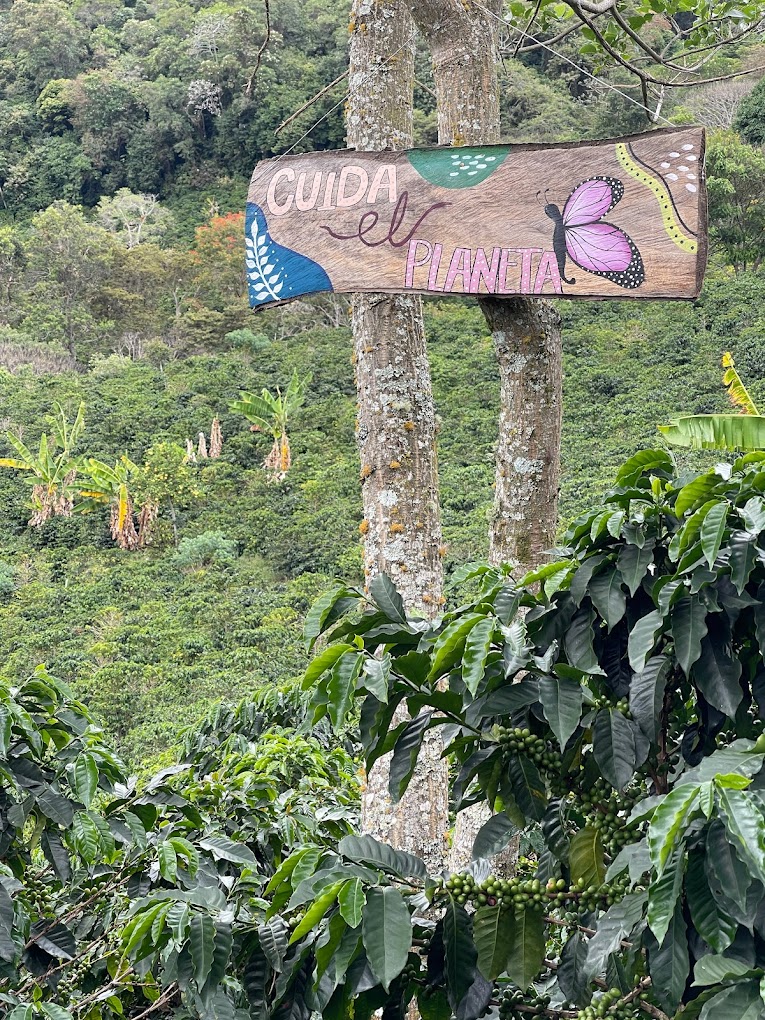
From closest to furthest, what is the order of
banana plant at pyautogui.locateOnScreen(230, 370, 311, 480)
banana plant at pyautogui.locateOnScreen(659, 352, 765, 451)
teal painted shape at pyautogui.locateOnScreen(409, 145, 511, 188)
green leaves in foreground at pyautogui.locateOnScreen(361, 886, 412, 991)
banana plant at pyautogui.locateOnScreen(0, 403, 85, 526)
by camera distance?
green leaves in foreground at pyautogui.locateOnScreen(361, 886, 412, 991)
banana plant at pyautogui.locateOnScreen(659, 352, 765, 451)
teal painted shape at pyautogui.locateOnScreen(409, 145, 511, 188)
banana plant at pyautogui.locateOnScreen(0, 403, 85, 526)
banana plant at pyautogui.locateOnScreen(230, 370, 311, 480)

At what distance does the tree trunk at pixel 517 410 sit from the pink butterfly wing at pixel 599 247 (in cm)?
28

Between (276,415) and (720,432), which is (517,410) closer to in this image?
(720,432)

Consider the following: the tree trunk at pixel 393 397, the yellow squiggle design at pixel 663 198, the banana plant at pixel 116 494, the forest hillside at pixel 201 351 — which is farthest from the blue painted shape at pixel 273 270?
the banana plant at pixel 116 494

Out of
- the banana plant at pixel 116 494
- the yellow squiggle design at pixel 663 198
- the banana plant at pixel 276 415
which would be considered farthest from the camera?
the banana plant at pixel 276 415

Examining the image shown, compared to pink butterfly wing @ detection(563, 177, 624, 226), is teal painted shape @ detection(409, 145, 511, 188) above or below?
above

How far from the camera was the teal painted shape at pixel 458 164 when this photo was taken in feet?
5.52

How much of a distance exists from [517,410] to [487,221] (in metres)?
0.42

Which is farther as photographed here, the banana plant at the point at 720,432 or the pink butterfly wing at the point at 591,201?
the pink butterfly wing at the point at 591,201

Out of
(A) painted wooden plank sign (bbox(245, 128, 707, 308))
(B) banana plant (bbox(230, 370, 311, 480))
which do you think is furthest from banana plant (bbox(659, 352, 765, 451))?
(B) banana plant (bbox(230, 370, 311, 480))

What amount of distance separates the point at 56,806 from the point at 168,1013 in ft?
1.18

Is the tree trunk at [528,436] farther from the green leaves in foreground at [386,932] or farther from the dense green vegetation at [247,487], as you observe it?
the dense green vegetation at [247,487]

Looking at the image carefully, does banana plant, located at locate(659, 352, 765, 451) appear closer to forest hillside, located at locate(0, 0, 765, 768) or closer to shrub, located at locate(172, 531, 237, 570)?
forest hillside, located at locate(0, 0, 765, 768)

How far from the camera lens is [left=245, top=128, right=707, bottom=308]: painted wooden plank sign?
5.10 feet

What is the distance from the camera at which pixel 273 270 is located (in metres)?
1.83
